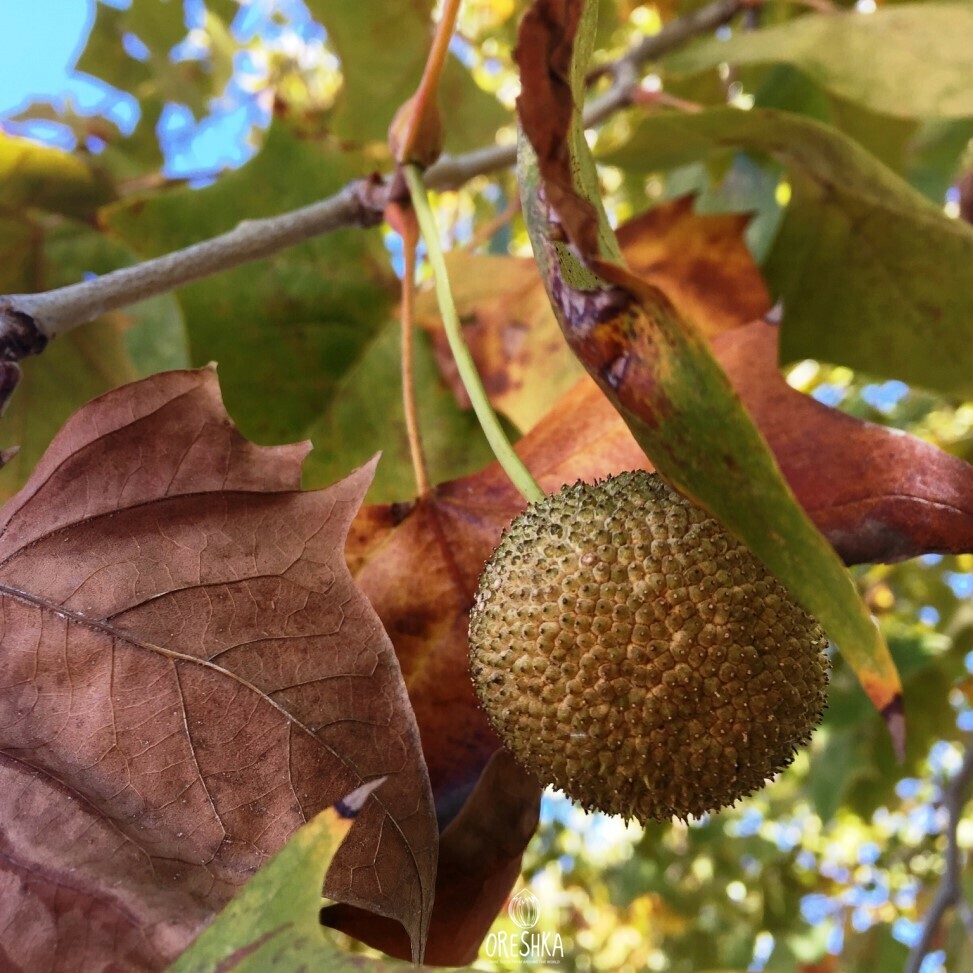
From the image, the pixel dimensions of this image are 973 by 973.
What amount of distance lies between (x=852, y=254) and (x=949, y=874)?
0.92 metres

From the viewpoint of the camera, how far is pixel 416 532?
0.81 metres

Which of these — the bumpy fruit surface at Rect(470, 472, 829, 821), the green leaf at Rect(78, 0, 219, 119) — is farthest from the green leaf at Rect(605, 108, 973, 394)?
the green leaf at Rect(78, 0, 219, 119)

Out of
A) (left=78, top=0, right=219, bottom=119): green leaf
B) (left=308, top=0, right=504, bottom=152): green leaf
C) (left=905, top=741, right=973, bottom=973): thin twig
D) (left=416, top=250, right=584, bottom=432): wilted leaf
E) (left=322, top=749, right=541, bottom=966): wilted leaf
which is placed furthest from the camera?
(left=78, top=0, right=219, bottom=119): green leaf

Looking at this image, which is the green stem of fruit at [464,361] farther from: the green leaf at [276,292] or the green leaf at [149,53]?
the green leaf at [149,53]

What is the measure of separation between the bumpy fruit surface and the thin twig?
951 mm

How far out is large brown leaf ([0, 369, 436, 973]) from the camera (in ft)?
1.82

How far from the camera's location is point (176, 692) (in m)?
0.59

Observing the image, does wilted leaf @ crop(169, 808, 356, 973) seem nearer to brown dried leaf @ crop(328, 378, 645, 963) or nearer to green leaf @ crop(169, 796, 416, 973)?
green leaf @ crop(169, 796, 416, 973)

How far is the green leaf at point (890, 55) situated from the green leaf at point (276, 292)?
54cm

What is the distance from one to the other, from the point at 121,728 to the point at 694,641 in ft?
1.15

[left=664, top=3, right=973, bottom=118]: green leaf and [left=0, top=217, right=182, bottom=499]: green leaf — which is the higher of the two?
[left=0, top=217, right=182, bottom=499]: green leaf

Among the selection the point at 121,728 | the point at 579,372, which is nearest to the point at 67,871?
the point at 121,728

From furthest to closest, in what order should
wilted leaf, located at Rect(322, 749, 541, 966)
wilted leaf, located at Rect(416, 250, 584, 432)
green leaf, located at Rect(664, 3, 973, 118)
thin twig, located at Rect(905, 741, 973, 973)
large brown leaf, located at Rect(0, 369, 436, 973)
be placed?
thin twig, located at Rect(905, 741, 973, 973)
wilted leaf, located at Rect(416, 250, 584, 432)
green leaf, located at Rect(664, 3, 973, 118)
wilted leaf, located at Rect(322, 749, 541, 966)
large brown leaf, located at Rect(0, 369, 436, 973)

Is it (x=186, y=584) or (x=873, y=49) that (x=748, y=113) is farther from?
(x=186, y=584)
